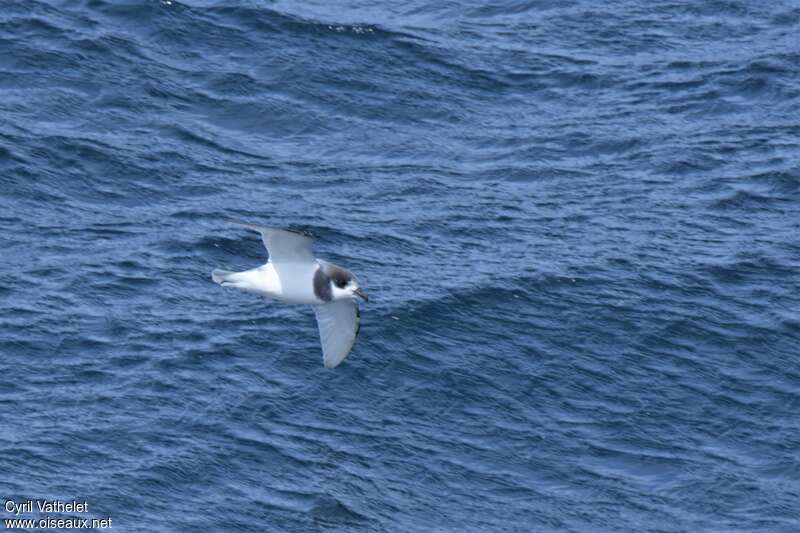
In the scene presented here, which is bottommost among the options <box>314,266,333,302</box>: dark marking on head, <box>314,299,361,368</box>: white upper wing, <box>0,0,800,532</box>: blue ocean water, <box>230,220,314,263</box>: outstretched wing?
<box>0,0,800,532</box>: blue ocean water

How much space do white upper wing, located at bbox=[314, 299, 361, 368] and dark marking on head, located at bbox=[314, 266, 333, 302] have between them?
0.41 metres

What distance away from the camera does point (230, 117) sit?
30797 mm

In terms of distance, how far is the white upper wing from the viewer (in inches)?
849

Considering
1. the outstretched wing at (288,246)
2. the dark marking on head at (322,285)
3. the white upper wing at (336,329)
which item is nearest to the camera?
the outstretched wing at (288,246)

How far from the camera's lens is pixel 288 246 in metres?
20.7

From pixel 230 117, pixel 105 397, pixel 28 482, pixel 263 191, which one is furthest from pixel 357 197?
pixel 28 482

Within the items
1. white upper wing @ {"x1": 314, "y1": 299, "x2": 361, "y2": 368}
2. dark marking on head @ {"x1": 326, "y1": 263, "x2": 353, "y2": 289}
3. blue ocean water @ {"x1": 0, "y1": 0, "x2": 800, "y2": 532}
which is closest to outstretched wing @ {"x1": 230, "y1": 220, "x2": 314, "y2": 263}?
dark marking on head @ {"x1": 326, "y1": 263, "x2": 353, "y2": 289}

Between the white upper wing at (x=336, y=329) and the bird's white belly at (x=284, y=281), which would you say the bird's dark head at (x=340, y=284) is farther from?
the white upper wing at (x=336, y=329)

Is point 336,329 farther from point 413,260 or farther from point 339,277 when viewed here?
point 413,260

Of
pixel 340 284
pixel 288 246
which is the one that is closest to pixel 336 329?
pixel 340 284

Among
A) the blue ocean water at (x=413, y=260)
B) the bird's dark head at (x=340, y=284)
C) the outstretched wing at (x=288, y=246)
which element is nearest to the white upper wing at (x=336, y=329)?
the bird's dark head at (x=340, y=284)

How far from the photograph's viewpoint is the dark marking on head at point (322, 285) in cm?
2103

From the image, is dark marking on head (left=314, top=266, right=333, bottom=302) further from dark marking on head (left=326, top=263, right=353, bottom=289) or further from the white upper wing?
the white upper wing

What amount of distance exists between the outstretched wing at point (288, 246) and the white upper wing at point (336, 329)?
830mm
